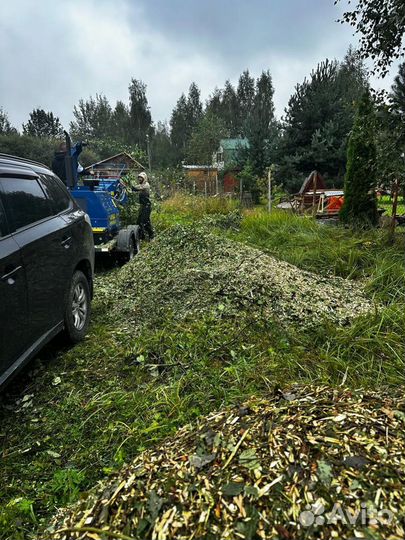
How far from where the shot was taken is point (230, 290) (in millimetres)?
4094

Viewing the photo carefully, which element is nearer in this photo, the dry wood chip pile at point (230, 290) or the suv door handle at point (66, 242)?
the suv door handle at point (66, 242)

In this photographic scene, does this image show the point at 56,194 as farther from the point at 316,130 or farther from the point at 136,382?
the point at 316,130

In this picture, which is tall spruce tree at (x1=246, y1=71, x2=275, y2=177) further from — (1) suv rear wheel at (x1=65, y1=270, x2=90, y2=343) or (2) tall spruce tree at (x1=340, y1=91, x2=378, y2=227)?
(1) suv rear wheel at (x1=65, y1=270, x2=90, y2=343)

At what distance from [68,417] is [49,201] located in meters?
1.90

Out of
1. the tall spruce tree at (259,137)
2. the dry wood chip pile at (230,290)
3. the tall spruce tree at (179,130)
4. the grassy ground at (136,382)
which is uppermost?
the tall spruce tree at (179,130)

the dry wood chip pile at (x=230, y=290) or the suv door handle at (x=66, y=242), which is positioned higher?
the suv door handle at (x=66, y=242)

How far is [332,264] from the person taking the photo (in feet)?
20.0

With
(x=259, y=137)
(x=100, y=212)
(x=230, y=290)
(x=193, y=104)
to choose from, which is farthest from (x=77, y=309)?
(x=193, y=104)

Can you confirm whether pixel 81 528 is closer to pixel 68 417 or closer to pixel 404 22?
pixel 68 417

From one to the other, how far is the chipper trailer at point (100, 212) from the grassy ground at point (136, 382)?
2.66 meters

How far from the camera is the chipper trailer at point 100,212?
6.56 m

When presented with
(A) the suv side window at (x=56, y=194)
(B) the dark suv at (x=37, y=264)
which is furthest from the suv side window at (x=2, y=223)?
(A) the suv side window at (x=56, y=194)

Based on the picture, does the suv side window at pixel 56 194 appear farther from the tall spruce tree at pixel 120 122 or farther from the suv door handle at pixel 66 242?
the tall spruce tree at pixel 120 122

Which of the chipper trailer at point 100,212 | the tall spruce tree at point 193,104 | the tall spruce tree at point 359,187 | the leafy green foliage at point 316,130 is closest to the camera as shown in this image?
the chipper trailer at point 100,212
